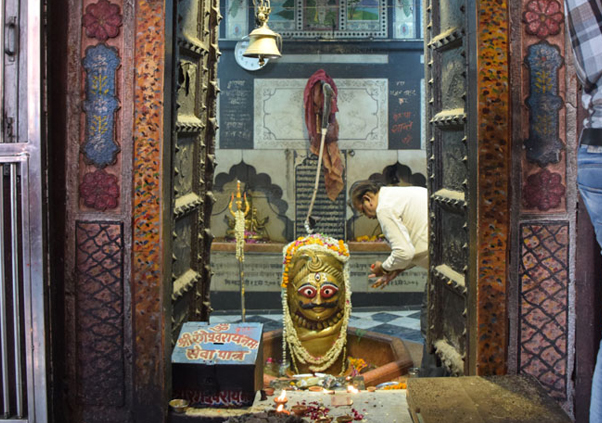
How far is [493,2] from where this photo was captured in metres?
3.70

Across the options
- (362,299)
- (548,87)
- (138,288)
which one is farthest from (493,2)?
(362,299)

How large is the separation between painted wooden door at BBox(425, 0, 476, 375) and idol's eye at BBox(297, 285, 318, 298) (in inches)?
63.2

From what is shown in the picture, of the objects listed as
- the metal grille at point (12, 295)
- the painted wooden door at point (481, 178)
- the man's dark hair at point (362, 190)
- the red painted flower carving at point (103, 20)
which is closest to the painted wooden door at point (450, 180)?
the painted wooden door at point (481, 178)

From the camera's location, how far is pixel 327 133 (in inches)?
408

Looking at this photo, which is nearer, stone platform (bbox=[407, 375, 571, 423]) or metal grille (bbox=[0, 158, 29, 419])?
stone platform (bbox=[407, 375, 571, 423])

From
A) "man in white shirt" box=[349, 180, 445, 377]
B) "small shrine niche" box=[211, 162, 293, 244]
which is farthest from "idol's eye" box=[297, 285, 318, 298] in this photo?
"small shrine niche" box=[211, 162, 293, 244]

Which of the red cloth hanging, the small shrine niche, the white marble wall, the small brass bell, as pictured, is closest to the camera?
the small brass bell

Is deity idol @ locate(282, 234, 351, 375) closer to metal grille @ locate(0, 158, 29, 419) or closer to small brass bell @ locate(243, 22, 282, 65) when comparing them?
small brass bell @ locate(243, 22, 282, 65)

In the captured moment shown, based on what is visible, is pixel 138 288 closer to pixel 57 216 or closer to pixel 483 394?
pixel 57 216

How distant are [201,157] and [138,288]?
4.39ft

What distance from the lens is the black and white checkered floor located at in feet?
27.7

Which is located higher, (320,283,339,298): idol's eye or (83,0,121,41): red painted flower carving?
(83,0,121,41): red painted flower carving

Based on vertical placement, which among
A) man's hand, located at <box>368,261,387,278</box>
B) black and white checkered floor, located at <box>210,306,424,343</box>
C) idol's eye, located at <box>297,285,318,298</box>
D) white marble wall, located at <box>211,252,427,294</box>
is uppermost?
man's hand, located at <box>368,261,387,278</box>

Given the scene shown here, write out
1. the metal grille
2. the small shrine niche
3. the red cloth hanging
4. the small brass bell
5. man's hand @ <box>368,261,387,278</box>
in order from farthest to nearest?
the small shrine niche
the red cloth hanging
the small brass bell
man's hand @ <box>368,261,387,278</box>
the metal grille
